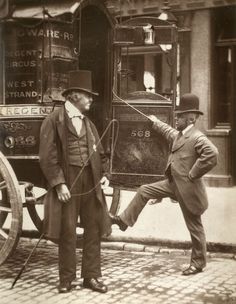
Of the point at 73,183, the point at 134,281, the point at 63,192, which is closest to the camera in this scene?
the point at 63,192

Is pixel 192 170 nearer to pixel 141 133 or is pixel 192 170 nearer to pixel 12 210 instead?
pixel 141 133

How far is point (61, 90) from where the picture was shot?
21.8 ft

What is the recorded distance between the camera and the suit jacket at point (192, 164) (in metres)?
6.07

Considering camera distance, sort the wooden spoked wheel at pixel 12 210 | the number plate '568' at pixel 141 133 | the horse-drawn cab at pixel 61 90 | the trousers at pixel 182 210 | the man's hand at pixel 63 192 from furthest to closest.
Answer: the number plate '568' at pixel 141 133 → the horse-drawn cab at pixel 61 90 → the trousers at pixel 182 210 → the wooden spoked wheel at pixel 12 210 → the man's hand at pixel 63 192

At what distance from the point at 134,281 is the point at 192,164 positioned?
1.30 metres

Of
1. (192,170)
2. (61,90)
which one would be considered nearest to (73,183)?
(192,170)

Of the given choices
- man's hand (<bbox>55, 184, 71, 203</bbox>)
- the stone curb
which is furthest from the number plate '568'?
man's hand (<bbox>55, 184, 71, 203</bbox>)

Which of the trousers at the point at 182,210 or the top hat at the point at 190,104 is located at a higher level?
the top hat at the point at 190,104

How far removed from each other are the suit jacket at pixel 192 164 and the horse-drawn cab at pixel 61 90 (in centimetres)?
79

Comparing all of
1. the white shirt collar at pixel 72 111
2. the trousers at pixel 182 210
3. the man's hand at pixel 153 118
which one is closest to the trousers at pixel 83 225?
the white shirt collar at pixel 72 111

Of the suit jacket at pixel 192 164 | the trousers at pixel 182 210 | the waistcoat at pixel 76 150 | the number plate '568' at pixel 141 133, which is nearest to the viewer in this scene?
the waistcoat at pixel 76 150

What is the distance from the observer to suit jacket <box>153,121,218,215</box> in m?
6.07

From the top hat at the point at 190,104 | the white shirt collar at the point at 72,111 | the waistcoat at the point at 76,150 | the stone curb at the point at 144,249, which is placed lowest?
the stone curb at the point at 144,249

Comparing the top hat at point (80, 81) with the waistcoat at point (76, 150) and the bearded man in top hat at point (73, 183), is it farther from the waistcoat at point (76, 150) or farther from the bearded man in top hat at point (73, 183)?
the waistcoat at point (76, 150)
